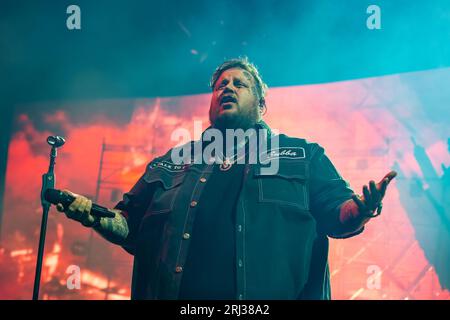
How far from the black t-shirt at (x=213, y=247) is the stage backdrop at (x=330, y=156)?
415cm

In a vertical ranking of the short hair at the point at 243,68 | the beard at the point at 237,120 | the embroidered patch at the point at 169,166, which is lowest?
the embroidered patch at the point at 169,166

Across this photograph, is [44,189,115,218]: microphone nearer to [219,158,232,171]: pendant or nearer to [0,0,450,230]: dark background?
[219,158,232,171]: pendant

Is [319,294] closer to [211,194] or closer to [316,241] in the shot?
[316,241]

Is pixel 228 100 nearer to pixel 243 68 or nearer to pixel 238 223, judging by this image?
pixel 243 68

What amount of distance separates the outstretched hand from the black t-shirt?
2.34ft

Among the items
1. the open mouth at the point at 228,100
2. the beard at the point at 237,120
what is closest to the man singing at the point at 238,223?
the beard at the point at 237,120

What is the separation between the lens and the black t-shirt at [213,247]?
2.11m

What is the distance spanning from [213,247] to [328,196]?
0.79m

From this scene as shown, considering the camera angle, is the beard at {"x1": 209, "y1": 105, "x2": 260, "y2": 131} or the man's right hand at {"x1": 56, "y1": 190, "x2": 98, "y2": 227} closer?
the man's right hand at {"x1": 56, "y1": 190, "x2": 98, "y2": 227}

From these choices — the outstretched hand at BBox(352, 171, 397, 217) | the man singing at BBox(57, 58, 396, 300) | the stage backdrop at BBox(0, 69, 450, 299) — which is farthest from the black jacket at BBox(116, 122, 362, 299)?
the stage backdrop at BBox(0, 69, 450, 299)

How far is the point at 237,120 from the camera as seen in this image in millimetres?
2908

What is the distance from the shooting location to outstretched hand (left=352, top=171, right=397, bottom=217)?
1.97m

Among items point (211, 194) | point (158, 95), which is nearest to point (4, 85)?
point (158, 95)

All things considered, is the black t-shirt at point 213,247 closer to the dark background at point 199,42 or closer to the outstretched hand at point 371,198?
the outstretched hand at point 371,198
